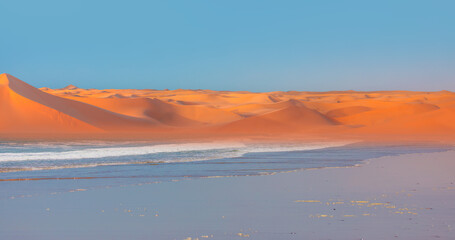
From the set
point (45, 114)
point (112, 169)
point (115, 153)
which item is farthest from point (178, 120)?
point (112, 169)

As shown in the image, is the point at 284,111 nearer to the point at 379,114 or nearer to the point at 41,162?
the point at 379,114

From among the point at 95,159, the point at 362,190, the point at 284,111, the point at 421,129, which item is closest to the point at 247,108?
the point at 284,111

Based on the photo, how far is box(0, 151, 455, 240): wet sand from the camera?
6.72 meters

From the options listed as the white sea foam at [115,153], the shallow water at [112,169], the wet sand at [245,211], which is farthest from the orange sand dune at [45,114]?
the wet sand at [245,211]

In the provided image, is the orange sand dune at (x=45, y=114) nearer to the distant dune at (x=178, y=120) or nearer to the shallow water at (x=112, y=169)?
the distant dune at (x=178, y=120)

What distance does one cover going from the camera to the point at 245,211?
26.7ft

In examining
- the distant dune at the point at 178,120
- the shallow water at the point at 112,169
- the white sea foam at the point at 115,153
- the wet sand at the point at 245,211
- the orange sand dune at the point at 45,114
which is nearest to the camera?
the wet sand at the point at 245,211

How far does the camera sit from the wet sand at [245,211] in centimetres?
672

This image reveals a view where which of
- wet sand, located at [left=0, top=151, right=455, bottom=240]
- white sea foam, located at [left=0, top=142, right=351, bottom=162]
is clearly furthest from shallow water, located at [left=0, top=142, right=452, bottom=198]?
wet sand, located at [left=0, top=151, right=455, bottom=240]

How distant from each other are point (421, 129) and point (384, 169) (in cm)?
3986

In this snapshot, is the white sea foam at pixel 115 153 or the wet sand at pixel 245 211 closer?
the wet sand at pixel 245 211

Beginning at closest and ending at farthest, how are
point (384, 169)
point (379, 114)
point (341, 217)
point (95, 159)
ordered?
1. point (341, 217)
2. point (384, 169)
3. point (95, 159)
4. point (379, 114)

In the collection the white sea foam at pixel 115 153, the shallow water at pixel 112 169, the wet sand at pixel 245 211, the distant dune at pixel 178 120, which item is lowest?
the wet sand at pixel 245 211

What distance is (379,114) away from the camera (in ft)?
247
